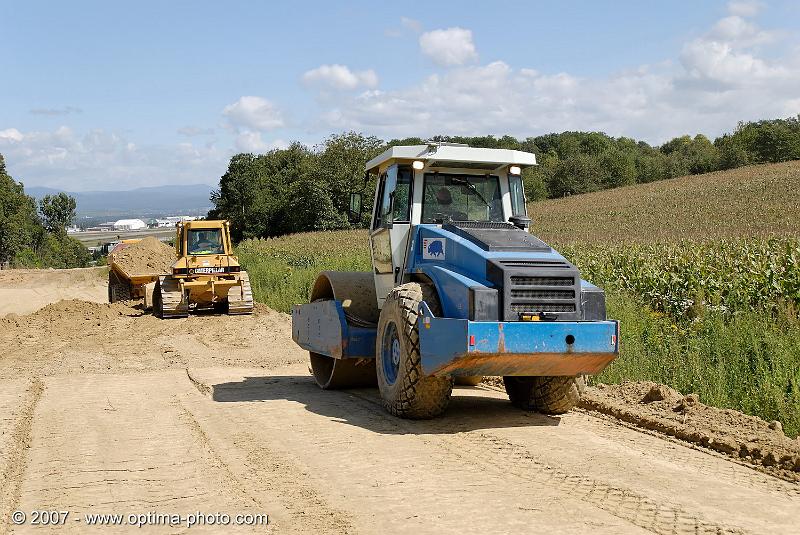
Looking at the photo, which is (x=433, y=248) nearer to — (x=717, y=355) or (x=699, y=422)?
(x=699, y=422)

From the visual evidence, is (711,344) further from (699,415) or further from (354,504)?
(354,504)

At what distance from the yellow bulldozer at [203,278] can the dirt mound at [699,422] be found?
1283cm

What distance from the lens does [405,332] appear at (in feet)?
26.5

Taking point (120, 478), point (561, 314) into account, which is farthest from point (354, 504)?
point (561, 314)

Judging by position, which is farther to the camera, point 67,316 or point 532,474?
point 67,316

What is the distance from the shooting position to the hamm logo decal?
8500 millimetres

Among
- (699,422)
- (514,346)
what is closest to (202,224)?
(514,346)

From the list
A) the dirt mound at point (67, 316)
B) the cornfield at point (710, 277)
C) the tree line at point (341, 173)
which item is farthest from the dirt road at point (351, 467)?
the tree line at point (341, 173)

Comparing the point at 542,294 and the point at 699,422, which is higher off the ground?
the point at 542,294

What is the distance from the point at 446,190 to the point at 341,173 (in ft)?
177

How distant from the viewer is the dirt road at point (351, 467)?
5324mm

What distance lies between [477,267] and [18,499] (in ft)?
14.2

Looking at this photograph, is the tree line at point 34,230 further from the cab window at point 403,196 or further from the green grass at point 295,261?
the cab window at point 403,196

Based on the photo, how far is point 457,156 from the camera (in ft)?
29.5
